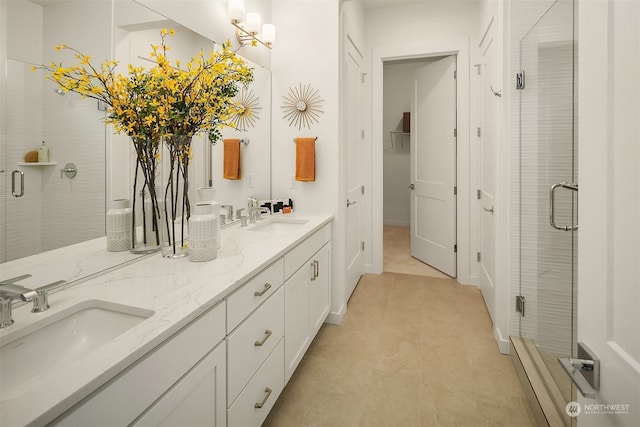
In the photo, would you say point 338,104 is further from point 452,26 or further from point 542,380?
point 542,380

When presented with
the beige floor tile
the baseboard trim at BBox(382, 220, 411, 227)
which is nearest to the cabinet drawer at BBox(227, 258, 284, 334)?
the beige floor tile

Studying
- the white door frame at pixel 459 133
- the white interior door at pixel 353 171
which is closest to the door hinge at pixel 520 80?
the white interior door at pixel 353 171

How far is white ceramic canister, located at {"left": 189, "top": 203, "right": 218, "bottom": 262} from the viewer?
60.5 inches

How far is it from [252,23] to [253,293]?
192 centimetres

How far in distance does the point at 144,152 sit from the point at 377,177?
278cm

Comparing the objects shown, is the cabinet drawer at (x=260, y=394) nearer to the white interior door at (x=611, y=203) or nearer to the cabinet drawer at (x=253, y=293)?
the cabinet drawer at (x=253, y=293)

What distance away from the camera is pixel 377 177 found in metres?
3.97

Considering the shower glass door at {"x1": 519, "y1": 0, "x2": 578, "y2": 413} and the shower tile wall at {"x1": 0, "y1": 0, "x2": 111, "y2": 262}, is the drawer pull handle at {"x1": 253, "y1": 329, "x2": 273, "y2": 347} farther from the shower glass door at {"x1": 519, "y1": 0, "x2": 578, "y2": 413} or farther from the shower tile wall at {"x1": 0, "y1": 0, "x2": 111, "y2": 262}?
the shower glass door at {"x1": 519, "y1": 0, "x2": 578, "y2": 413}

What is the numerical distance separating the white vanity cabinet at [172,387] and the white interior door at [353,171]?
→ 203 centimetres

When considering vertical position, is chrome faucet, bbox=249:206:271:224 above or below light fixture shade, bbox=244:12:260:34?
below

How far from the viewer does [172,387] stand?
99cm

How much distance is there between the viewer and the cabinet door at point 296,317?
187 centimetres

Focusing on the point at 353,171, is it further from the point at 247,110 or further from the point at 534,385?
the point at 534,385

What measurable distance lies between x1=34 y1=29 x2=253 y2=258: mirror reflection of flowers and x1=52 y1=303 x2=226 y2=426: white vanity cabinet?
2.41ft
